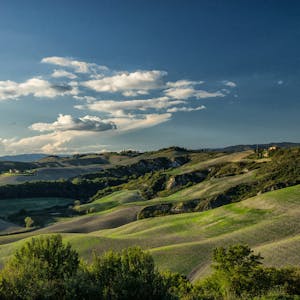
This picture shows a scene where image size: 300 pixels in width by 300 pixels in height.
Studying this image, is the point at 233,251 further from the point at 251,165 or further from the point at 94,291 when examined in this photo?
the point at 251,165

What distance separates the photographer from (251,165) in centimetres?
19250

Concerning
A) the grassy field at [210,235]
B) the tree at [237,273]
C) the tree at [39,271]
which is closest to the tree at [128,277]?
the tree at [39,271]

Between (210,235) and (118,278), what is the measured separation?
5806 centimetres

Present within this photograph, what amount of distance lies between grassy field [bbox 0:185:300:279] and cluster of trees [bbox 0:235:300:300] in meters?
15.1

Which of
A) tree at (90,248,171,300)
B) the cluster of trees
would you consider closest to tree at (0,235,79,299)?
the cluster of trees

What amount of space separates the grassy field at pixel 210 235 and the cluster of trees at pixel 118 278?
15140 millimetres

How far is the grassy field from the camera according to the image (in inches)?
2474

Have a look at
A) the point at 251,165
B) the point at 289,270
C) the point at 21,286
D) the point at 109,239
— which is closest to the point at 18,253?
the point at 21,286

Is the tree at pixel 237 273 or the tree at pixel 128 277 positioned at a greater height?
the tree at pixel 128 277

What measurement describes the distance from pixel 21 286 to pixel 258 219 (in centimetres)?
7132

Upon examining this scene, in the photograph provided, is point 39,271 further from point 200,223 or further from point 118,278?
point 200,223

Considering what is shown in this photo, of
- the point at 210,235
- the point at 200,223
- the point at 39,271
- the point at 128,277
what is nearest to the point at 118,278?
the point at 128,277

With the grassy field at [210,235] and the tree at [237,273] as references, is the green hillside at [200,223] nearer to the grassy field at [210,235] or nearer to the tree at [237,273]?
the grassy field at [210,235]

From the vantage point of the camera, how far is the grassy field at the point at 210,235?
62844mm
